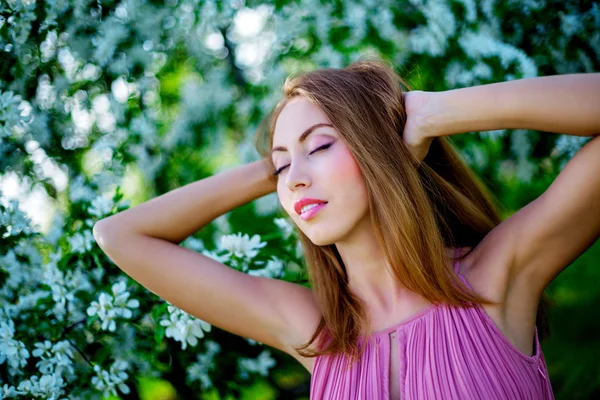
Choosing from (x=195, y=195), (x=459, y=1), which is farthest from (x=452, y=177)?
(x=459, y=1)

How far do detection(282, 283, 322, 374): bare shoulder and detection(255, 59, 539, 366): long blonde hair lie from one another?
0.04m

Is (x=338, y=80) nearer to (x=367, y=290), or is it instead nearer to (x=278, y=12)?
(x=367, y=290)

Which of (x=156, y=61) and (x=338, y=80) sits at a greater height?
(x=338, y=80)

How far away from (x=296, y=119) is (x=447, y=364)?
0.82 metres

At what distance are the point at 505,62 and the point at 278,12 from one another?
116 centimetres

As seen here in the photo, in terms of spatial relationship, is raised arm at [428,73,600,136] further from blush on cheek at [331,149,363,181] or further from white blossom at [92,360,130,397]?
white blossom at [92,360,130,397]

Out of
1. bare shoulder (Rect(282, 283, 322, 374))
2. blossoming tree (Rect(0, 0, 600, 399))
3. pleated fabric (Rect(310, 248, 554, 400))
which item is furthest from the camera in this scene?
blossoming tree (Rect(0, 0, 600, 399))

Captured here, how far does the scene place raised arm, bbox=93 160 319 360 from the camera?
1882 millimetres

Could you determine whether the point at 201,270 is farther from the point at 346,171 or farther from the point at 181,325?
the point at 346,171

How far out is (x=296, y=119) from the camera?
1.77 metres

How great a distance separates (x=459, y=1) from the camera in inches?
108

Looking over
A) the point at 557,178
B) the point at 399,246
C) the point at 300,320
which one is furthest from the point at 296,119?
the point at 557,178

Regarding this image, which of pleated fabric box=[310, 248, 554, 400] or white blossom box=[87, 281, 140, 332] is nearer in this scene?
pleated fabric box=[310, 248, 554, 400]

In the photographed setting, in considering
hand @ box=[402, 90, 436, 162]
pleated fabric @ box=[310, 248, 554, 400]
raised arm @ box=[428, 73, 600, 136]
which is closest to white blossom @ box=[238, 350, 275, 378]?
pleated fabric @ box=[310, 248, 554, 400]
